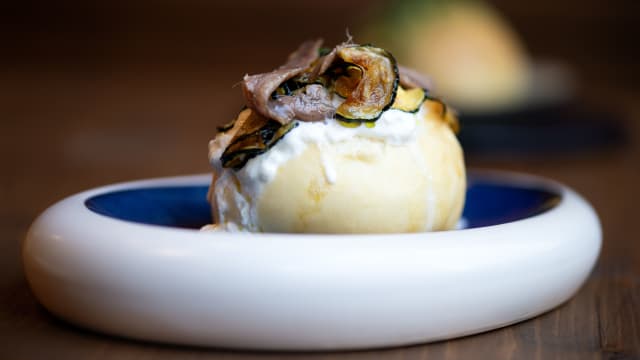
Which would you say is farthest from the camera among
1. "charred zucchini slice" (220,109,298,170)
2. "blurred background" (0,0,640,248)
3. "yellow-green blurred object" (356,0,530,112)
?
"yellow-green blurred object" (356,0,530,112)

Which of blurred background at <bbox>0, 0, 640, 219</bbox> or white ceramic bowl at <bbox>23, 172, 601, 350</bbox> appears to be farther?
blurred background at <bbox>0, 0, 640, 219</bbox>

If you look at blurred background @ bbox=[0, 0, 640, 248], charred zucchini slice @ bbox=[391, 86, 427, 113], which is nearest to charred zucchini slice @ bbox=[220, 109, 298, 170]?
charred zucchini slice @ bbox=[391, 86, 427, 113]

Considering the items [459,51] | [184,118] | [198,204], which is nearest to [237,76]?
[184,118]

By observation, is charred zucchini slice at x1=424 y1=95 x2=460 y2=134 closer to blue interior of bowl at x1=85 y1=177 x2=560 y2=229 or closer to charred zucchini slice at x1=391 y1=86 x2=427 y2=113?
charred zucchini slice at x1=391 y1=86 x2=427 y2=113

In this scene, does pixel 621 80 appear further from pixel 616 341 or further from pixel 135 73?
pixel 616 341

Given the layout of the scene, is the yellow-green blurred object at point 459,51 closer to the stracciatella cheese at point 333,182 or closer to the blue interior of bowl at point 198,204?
the blue interior of bowl at point 198,204

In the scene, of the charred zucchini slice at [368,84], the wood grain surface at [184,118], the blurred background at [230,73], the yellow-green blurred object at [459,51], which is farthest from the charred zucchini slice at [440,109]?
the yellow-green blurred object at [459,51]
